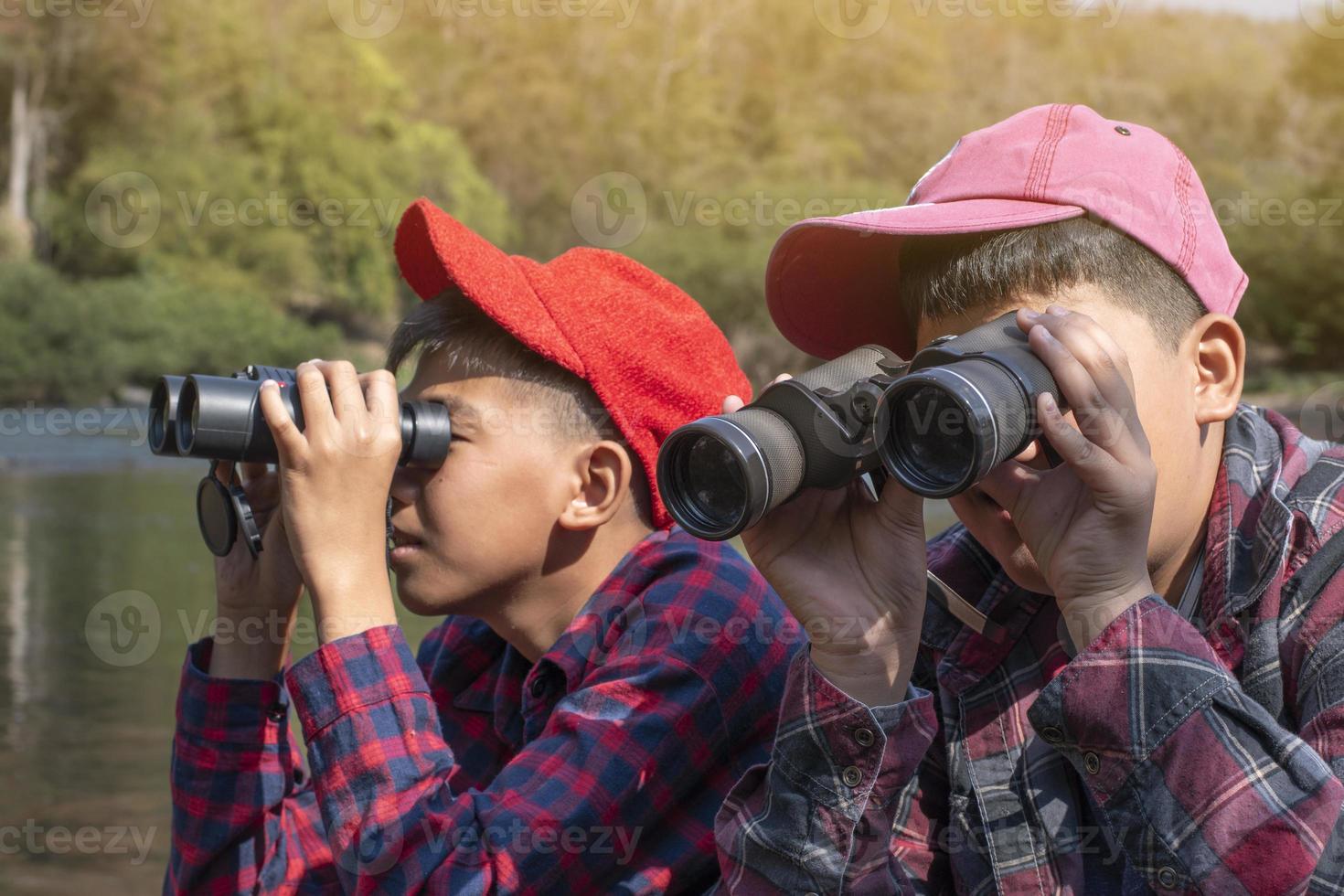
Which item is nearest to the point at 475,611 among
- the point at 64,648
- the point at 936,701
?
the point at 936,701

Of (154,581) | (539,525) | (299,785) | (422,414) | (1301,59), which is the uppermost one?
(1301,59)

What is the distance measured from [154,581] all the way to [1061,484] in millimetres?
6678

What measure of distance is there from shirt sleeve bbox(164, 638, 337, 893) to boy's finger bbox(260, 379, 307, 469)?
451mm

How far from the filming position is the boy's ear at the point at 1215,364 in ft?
5.00

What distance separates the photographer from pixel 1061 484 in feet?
4.51

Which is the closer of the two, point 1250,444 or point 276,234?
point 1250,444

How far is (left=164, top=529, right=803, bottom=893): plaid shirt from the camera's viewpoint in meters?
1.63

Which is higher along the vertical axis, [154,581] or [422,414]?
[422,414]

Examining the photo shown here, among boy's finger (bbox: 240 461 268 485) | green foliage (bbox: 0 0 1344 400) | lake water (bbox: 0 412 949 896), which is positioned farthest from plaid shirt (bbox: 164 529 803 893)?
green foliage (bbox: 0 0 1344 400)

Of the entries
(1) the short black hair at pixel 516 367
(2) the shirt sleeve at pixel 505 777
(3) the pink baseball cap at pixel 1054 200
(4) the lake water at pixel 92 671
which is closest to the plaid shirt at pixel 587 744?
(2) the shirt sleeve at pixel 505 777

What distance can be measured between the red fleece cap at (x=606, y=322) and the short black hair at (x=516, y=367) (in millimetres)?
21

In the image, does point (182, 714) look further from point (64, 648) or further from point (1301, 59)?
point (1301, 59)

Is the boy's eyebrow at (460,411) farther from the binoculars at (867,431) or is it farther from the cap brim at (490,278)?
the binoculars at (867,431)

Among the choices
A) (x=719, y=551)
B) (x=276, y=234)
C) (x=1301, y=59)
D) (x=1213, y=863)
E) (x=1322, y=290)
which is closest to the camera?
(x=1213, y=863)
